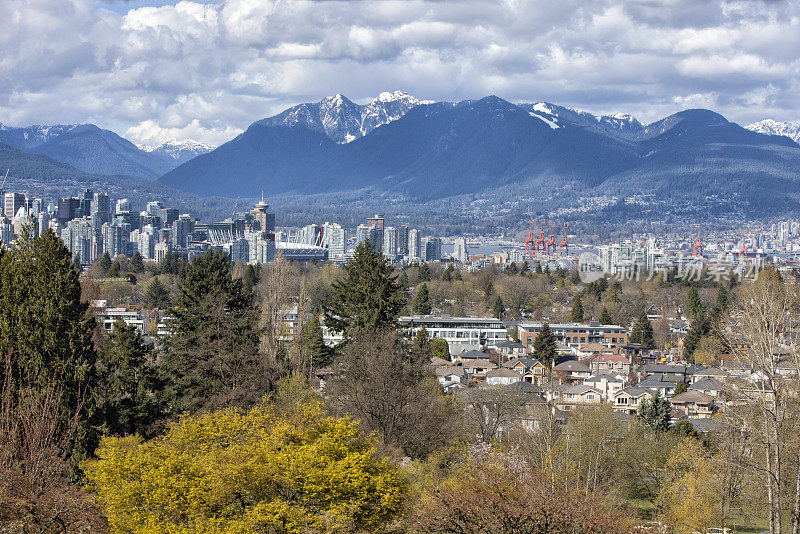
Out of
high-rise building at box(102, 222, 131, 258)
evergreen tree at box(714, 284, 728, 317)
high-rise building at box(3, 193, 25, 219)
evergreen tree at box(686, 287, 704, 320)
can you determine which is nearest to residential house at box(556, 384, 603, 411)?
evergreen tree at box(714, 284, 728, 317)

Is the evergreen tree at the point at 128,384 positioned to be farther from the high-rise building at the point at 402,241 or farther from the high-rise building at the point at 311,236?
the high-rise building at the point at 311,236

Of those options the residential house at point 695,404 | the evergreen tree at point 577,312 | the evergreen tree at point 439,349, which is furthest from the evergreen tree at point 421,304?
the residential house at point 695,404

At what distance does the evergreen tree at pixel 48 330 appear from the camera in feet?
50.7

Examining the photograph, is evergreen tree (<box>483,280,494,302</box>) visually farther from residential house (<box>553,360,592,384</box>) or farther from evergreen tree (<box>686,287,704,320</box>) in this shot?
residential house (<box>553,360,592,384</box>)

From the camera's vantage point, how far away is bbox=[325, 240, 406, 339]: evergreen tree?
21.1 meters

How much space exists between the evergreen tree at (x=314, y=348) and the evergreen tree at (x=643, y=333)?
2233cm

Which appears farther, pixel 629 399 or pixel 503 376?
pixel 503 376

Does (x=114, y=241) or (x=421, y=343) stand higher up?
(x=114, y=241)

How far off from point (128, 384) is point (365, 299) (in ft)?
18.7

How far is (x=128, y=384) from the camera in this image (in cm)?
1870

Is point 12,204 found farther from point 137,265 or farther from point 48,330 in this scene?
point 48,330

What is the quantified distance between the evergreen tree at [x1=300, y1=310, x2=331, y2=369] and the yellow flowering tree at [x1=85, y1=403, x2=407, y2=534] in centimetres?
1314

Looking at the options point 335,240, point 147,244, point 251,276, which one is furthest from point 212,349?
point 335,240

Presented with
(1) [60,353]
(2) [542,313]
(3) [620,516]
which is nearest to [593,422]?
(3) [620,516]
